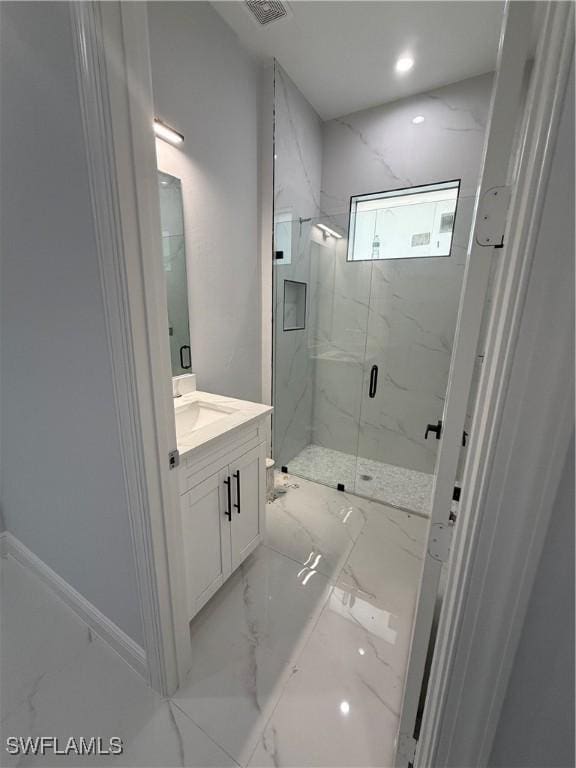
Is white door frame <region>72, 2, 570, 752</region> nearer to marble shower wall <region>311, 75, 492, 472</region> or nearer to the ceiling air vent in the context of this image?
the ceiling air vent

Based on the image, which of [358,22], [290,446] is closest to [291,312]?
[290,446]

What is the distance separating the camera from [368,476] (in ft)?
8.68

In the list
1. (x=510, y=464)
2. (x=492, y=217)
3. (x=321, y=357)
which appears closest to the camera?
(x=510, y=464)

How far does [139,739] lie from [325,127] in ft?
12.2

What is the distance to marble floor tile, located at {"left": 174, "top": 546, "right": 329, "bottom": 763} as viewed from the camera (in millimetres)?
1070

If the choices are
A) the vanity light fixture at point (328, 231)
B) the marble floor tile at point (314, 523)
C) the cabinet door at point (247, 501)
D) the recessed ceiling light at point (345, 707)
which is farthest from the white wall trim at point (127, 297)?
the vanity light fixture at point (328, 231)

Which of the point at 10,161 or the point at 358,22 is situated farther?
the point at 358,22

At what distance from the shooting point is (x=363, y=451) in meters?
2.88

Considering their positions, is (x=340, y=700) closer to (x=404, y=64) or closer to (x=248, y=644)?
(x=248, y=644)

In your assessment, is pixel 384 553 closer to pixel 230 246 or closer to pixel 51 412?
pixel 51 412

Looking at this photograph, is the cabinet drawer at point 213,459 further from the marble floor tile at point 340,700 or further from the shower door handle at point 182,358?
the marble floor tile at point 340,700

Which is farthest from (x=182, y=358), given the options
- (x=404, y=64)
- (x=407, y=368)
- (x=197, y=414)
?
(x=404, y=64)

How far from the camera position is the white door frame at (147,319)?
1.44ft

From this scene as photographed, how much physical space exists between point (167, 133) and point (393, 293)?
1.84 meters
